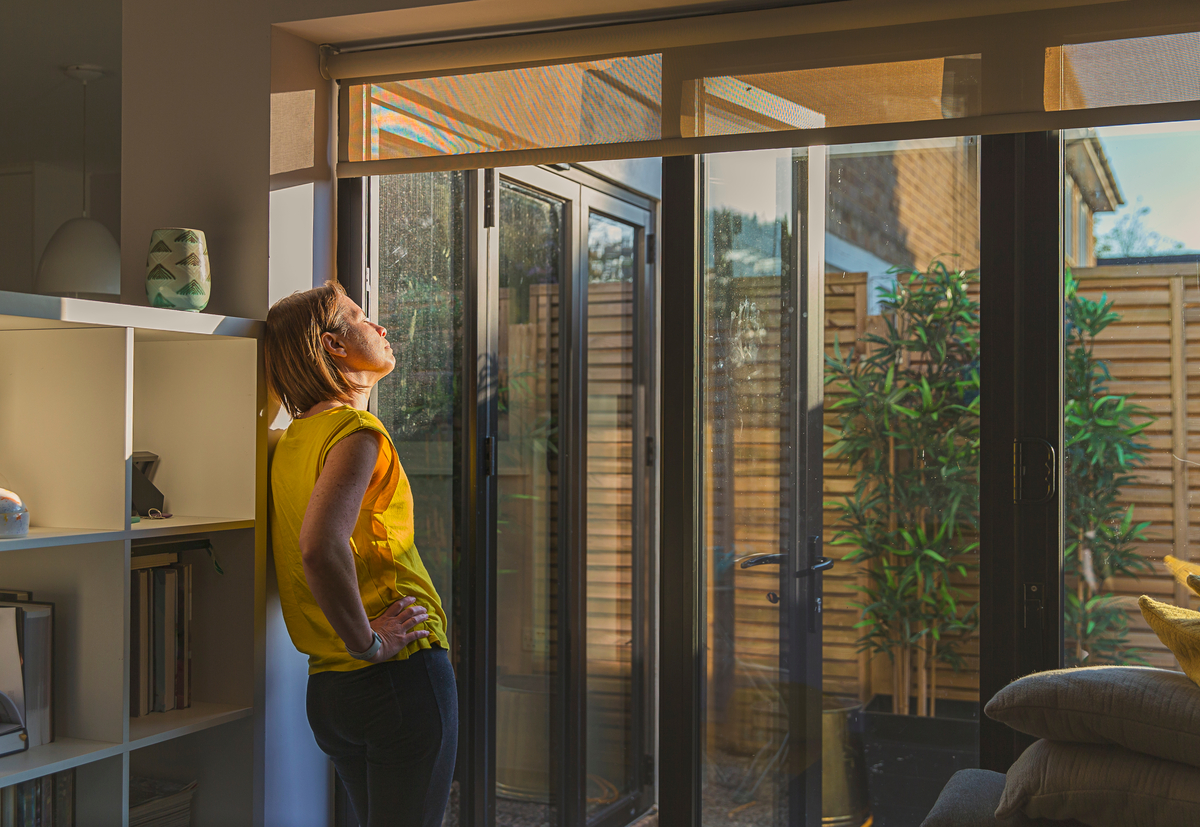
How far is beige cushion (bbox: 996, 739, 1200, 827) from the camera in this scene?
1609 mm

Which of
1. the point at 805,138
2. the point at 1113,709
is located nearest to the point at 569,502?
the point at 805,138

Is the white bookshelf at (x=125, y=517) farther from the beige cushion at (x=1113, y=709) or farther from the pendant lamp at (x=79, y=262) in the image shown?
the beige cushion at (x=1113, y=709)

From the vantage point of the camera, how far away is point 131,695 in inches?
87.2

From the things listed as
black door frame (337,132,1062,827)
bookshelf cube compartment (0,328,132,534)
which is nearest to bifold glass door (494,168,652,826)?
black door frame (337,132,1062,827)

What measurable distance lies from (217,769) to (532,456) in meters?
1.40

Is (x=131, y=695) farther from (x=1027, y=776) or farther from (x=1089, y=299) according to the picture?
(x=1089, y=299)

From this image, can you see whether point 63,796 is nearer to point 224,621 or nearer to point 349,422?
point 224,621

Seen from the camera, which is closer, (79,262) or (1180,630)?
(1180,630)

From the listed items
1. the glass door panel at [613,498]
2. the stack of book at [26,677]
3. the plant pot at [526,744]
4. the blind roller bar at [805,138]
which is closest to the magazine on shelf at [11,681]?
the stack of book at [26,677]

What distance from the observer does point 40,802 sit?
80.6 inches

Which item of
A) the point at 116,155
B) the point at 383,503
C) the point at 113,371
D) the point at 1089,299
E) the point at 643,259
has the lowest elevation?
the point at 383,503

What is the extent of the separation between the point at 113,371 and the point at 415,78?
1.04 metres

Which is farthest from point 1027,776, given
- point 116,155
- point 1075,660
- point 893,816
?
point 116,155

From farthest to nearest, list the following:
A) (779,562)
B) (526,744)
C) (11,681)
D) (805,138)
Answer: (526,744)
(779,562)
(805,138)
(11,681)
